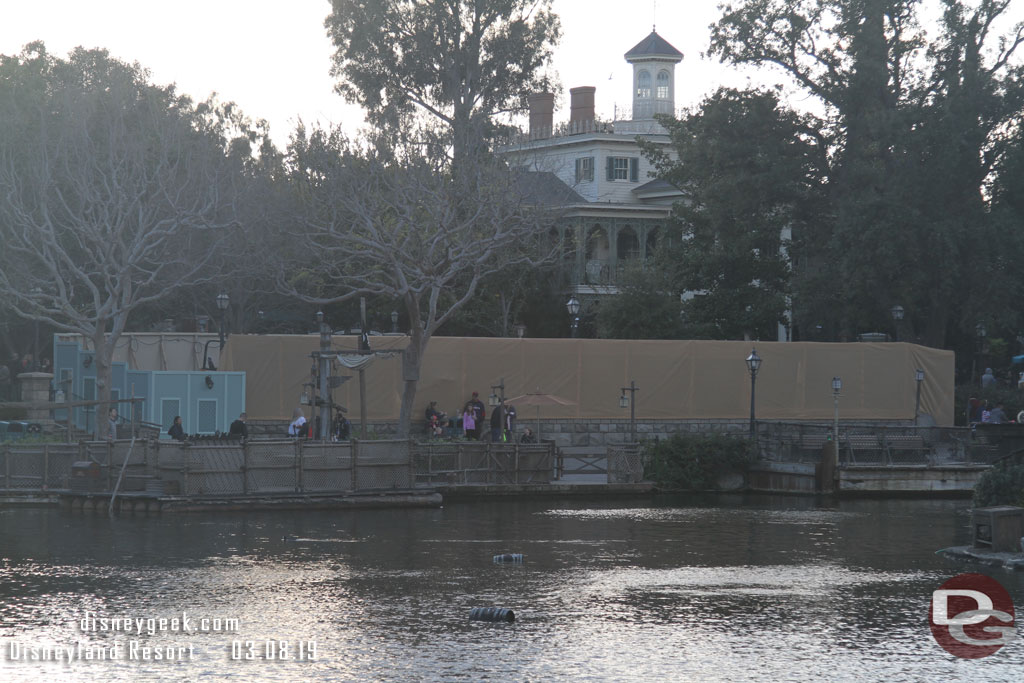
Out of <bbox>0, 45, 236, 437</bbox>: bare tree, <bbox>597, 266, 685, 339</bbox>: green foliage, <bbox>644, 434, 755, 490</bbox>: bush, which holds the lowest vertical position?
<bbox>644, 434, 755, 490</bbox>: bush

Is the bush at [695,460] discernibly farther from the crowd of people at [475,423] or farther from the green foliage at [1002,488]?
the green foliage at [1002,488]

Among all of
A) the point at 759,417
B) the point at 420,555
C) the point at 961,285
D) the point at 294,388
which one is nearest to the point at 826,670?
the point at 420,555

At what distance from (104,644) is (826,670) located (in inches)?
300

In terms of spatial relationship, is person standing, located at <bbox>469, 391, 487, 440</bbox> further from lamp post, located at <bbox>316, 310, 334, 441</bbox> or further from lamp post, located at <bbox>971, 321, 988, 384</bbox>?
lamp post, located at <bbox>971, 321, 988, 384</bbox>

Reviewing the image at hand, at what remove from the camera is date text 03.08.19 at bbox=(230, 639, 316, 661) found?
44.8 ft

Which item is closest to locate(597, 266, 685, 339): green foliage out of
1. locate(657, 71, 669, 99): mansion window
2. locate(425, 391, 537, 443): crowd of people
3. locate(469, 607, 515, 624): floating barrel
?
locate(425, 391, 537, 443): crowd of people

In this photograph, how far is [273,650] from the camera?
45.9 feet

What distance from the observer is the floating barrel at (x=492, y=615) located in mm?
15766

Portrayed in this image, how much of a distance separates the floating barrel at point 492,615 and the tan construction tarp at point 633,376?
22.1 metres

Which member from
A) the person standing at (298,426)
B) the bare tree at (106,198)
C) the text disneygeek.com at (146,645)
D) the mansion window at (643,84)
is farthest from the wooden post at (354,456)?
the mansion window at (643,84)

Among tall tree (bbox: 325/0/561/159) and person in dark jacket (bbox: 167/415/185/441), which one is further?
tall tree (bbox: 325/0/561/159)

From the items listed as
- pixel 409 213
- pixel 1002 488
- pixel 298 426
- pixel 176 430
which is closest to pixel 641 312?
pixel 409 213

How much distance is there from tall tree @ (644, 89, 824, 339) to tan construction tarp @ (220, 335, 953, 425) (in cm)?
594
